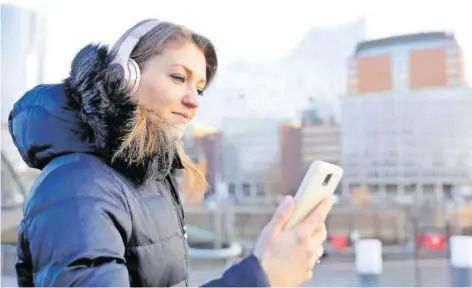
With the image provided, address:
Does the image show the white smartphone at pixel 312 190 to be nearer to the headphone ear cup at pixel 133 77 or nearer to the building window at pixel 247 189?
the headphone ear cup at pixel 133 77

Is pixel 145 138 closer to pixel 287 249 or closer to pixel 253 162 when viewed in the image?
pixel 287 249

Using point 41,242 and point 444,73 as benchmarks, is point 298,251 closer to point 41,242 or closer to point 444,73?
point 41,242

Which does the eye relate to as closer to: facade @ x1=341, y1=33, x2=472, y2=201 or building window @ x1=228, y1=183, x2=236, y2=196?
facade @ x1=341, y1=33, x2=472, y2=201

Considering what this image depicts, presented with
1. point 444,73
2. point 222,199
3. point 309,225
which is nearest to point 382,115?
point 444,73

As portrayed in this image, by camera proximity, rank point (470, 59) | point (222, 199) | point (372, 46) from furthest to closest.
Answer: point (222, 199) → point (372, 46) → point (470, 59)

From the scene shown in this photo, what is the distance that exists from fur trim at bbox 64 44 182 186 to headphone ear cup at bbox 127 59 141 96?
0.02 meters

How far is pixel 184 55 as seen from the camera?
0.45 meters

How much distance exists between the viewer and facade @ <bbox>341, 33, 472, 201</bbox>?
2.11 metres

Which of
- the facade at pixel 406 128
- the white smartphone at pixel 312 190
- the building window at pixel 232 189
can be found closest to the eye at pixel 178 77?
the white smartphone at pixel 312 190

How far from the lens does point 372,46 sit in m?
1.65

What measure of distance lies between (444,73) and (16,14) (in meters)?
1.88

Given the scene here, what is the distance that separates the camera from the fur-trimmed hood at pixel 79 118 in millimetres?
367

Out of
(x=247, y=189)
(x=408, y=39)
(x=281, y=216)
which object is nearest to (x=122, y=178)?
(x=281, y=216)

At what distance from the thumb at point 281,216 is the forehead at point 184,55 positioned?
0.21 m
